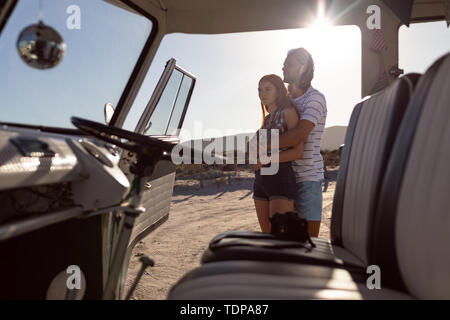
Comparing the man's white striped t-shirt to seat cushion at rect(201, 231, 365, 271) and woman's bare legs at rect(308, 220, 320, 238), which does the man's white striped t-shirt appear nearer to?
woman's bare legs at rect(308, 220, 320, 238)

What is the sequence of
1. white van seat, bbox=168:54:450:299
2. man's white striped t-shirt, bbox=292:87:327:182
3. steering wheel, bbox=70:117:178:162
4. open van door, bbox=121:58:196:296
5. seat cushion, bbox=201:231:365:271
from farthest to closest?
open van door, bbox=121:58:196:296
man's white striped t-shirt, bbox=292:87:327:182
seat cushion, bbox=201:231:365:271
steering wheel, bbox=70:117:178:162
white van seat, bbox=168:54:450:299

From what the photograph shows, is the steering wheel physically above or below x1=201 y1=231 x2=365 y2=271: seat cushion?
above

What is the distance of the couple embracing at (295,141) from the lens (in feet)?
6.94

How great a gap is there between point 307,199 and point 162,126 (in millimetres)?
1433

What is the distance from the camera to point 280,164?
212 centimetres

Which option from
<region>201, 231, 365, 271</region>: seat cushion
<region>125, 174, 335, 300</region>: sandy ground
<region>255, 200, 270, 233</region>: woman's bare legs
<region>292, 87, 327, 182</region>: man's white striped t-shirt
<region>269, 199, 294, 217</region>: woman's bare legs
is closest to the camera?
<region>201, 231, 365, 271</region>: seat cushion

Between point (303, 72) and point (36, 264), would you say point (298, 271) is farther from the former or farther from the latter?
point (303, 72)

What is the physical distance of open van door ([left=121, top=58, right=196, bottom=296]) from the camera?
102 inches

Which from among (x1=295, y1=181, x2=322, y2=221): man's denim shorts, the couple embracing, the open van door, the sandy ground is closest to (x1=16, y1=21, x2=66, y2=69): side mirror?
the open van door

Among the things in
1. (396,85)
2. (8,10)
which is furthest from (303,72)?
(8,10)

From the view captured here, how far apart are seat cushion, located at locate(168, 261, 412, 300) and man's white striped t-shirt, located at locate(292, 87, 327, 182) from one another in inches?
35.6

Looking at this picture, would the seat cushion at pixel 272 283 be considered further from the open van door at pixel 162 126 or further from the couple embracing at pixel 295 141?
the open van door at pixel 162 126
